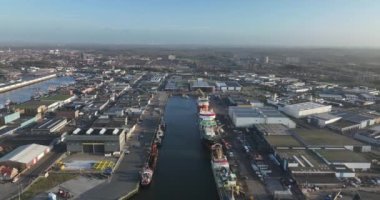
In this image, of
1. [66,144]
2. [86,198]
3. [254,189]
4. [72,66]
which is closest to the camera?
[86,198]

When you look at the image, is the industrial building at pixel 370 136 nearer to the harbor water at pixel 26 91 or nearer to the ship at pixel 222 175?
the ship at pixel 222 175

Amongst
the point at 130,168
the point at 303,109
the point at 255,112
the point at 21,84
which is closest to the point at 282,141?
the point at 255,112

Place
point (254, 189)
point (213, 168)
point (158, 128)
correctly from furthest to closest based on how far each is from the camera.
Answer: point (158, 128) < point (213, 168) < point (254, 189)

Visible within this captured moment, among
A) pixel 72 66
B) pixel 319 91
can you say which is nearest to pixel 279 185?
pixel 319 91

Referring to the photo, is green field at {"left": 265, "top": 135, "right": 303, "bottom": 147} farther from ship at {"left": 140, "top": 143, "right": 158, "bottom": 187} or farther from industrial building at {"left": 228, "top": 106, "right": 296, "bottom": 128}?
ship at {"left": 140, "top": 143, "right": 158, "bottom": 187}

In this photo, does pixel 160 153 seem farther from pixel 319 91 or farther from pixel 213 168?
pixel 319 91

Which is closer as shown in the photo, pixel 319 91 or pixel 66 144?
pixel 66 144

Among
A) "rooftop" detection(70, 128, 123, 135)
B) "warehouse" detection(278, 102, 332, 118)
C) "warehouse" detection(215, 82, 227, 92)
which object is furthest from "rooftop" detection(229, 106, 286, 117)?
"warehouse" detection(215, 82, 227, 92)
